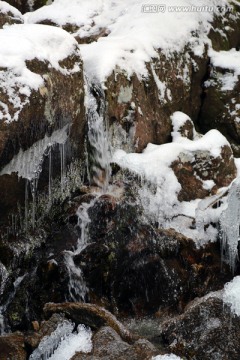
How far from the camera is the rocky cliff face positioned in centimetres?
480

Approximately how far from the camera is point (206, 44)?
10.1 meters

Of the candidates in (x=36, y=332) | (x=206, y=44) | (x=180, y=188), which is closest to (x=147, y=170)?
(x=180, y=188)

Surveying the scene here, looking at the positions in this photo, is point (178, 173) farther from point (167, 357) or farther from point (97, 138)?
point (167, 357)

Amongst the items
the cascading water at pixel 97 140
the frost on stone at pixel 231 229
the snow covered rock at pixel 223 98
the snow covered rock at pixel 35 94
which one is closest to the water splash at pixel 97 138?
the cascading water at pixel 97 140

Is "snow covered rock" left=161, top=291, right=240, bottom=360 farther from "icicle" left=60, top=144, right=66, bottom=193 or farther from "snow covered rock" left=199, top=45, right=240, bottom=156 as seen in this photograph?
"snow covered rock" left=199, top=45, right=240, bottom=156

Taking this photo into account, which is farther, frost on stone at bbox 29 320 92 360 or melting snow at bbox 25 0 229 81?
melting snow at bbox 25 0 229 81

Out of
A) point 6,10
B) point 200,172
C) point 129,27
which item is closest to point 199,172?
point 200,172

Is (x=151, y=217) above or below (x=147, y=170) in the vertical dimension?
below

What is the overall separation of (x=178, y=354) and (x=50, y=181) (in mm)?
3043

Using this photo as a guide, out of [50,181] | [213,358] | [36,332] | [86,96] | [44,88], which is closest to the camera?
[213,358]

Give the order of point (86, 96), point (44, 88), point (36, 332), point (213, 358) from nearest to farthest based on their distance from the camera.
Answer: point (213, 358), point (36, 332), point (44, 88), point (86, 96)

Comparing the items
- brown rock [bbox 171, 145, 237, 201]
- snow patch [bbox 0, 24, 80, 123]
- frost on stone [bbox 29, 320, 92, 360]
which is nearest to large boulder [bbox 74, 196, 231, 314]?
brown rock [bbox 171, 145, 237, 201]

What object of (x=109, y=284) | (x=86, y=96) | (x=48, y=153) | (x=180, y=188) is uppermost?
(x=86, y=96)

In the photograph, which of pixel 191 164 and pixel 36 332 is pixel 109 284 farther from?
pixel 191 164
